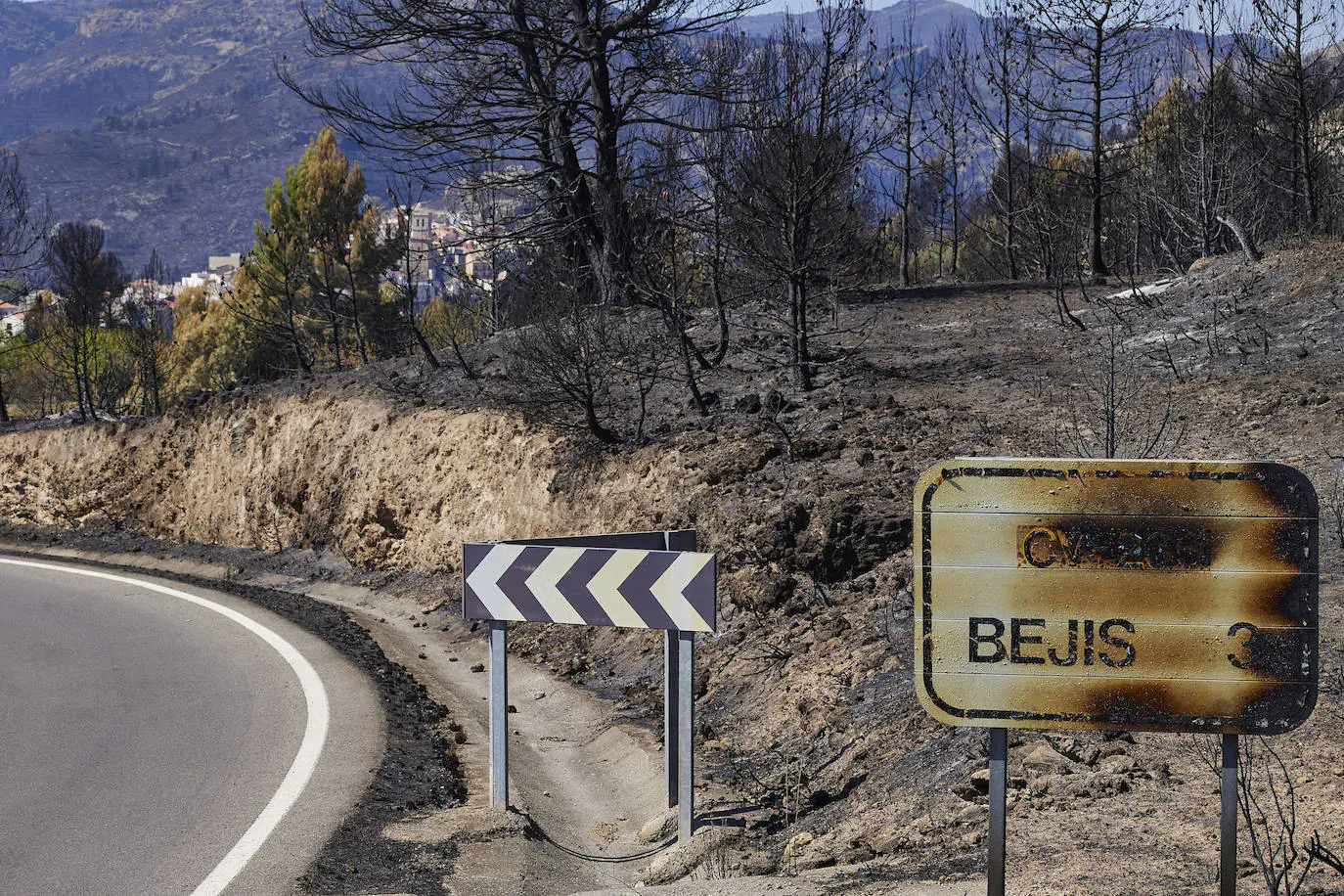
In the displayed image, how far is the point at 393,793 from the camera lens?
718 centimetres

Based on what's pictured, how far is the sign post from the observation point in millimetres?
3758

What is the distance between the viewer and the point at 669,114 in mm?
21797

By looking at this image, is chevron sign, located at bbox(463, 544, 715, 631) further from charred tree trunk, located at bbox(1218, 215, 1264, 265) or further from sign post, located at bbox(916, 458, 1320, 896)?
charred tree trunk, located at bbox(1218, 215, 1264, 265)

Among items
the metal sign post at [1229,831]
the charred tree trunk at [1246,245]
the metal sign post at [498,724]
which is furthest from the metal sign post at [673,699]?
the charred tree trunk at [1246,245]

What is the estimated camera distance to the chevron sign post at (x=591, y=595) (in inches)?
235

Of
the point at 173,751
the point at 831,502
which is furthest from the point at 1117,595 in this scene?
the point at 831,502

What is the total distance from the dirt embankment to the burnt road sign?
83 cm

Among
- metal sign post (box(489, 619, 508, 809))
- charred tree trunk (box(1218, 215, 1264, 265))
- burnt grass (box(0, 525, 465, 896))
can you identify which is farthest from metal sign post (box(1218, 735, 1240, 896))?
charred tree trunk (box(1218, 215, 1264, 265))

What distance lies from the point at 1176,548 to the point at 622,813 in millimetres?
4577

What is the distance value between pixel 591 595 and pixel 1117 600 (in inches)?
120

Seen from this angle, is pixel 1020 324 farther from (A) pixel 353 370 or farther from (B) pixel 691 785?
(B) pixel 691 785

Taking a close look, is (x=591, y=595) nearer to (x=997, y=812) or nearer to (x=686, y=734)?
(x=686, y=734)

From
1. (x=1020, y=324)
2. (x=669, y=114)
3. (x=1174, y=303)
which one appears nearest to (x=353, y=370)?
(x=669, y=114)

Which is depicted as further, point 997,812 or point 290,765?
point 290,765
